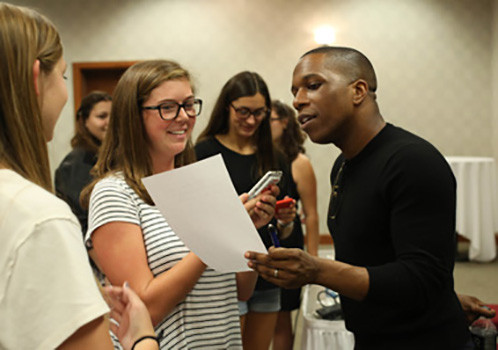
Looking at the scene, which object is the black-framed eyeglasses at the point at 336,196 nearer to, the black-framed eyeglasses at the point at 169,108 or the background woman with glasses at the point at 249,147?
the black-framed eyeglasses at the point at 169,108

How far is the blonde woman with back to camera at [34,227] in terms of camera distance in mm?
581

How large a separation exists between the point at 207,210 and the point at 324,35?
18.8ft

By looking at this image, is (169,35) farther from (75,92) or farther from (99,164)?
(99,164)

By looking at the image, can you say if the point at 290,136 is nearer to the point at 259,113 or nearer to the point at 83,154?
the point at 259,113

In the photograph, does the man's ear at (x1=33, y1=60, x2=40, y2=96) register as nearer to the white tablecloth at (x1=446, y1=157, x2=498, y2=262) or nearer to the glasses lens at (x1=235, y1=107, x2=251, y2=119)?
the glasses lens at (x1=235, y1=107, x2=251, y2=119)

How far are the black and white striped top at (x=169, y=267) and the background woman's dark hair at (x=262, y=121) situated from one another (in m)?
1.15

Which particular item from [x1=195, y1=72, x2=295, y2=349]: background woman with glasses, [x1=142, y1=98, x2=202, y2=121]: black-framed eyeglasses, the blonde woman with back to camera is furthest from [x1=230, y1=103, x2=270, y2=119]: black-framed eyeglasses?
the blonde woman with back to camera

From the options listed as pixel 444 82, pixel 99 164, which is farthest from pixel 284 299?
pixel 444 82

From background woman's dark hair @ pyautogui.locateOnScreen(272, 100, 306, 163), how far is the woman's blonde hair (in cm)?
243

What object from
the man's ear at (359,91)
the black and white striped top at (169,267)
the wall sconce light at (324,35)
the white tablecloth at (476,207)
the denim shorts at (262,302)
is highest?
the wall sconce light at (324,35)

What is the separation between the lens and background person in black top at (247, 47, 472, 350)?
0.99 metres

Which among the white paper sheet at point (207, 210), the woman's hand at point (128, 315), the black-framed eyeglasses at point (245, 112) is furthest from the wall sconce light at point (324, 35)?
the woman's hand at point (128, 315)

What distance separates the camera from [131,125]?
4.50 ft

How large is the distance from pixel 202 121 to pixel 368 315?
542 centimetres
